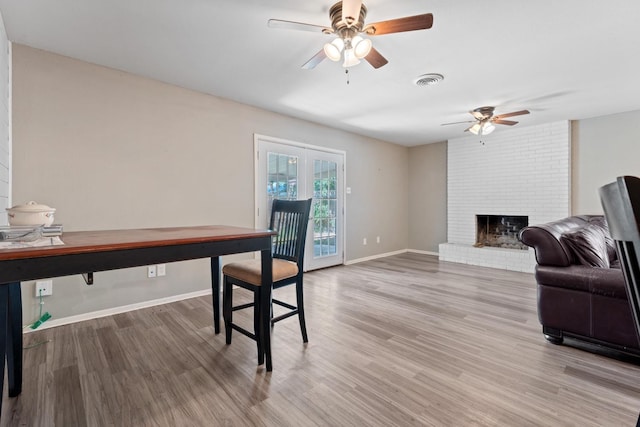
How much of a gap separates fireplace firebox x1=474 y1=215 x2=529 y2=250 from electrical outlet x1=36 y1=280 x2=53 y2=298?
5.91m

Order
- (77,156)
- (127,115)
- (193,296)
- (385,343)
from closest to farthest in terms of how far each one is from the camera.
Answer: (385,343)
(77,156)
(127,115)
(193,296)

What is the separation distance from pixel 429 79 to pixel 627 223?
274 cm

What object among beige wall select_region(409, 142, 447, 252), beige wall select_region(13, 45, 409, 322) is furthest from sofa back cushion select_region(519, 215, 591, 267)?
beige wall select_region(409, 142, 447, 252)

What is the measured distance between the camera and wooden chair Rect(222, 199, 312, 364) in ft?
6.10

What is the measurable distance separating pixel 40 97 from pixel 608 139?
22.3ft

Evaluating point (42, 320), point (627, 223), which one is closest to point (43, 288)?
point (42, 320)

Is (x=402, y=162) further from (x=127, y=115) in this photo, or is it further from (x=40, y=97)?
(x=40, y=97)

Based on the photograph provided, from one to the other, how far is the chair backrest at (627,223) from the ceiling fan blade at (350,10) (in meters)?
1.52

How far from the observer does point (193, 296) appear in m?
3.24

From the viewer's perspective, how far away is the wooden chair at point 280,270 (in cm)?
186

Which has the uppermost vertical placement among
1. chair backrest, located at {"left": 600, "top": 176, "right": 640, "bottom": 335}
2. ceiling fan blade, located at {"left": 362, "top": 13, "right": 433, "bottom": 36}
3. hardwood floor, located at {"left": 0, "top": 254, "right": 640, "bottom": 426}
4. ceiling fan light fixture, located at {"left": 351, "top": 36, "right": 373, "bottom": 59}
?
ceiling fan blade, located at {"left": 362, "top": 13, "right": 433, "bottom": 36}

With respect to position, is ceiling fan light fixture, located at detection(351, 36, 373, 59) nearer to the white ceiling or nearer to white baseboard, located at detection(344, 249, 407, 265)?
the white ceiling

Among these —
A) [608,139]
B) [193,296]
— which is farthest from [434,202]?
[193,296]

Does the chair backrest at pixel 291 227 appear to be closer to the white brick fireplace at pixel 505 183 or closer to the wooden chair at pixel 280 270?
the wooden chair at pixel 280 270
